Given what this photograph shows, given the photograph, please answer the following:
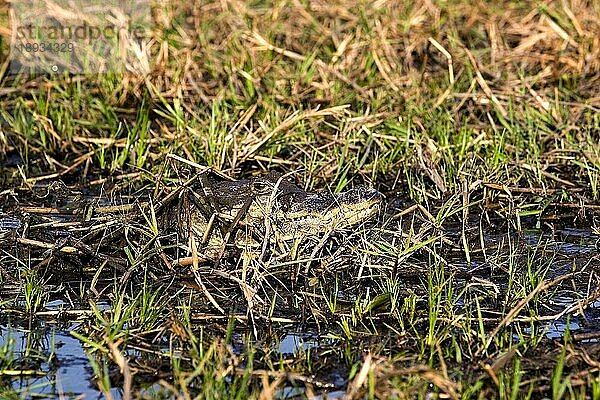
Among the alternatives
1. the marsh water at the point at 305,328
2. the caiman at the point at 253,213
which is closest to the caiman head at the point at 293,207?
the caiman at the point at 253,213

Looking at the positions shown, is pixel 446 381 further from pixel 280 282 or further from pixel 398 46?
pixel 398 46

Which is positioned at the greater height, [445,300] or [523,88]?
[523,88]

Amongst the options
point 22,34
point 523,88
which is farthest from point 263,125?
point 22,34

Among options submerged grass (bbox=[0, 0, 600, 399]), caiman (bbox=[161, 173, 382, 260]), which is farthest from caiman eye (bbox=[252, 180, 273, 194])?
submerged grass (bbox=[0, 0, 600, 399])

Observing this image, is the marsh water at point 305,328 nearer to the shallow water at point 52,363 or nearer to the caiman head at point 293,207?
the shallow water at point 52,363

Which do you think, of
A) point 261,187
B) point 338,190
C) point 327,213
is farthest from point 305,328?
point 338,190

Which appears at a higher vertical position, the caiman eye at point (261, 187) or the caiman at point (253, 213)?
the caiman eye at point (261, 187)
